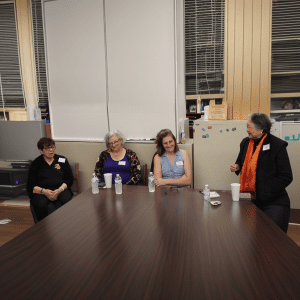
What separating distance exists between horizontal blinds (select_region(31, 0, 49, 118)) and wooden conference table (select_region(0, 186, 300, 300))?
9.56 feet

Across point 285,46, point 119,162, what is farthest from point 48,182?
point 285,46

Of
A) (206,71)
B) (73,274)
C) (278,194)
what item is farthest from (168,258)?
(206,71)

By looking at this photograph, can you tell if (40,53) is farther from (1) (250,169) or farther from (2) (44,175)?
(1) (250,169)

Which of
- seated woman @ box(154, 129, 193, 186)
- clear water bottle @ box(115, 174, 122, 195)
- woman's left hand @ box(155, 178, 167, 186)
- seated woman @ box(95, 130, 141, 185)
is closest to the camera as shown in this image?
clear water bottle @ box(115, 174, 122, 195)

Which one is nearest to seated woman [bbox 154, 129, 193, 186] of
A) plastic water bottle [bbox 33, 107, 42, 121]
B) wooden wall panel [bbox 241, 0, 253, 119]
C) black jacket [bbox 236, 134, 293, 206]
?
black jacket [bbox 236, 134, 293, 206]

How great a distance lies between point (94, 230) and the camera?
153cm

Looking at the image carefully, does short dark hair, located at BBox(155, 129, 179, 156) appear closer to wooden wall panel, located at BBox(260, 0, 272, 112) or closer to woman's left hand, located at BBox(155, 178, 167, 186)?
woman's left hand, located at BBox(155, 178, 167, 186)

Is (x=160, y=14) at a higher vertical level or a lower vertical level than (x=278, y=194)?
higher

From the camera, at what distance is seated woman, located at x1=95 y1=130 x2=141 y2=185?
9.65ft

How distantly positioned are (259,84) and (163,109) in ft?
4.08

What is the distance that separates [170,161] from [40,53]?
112 inches

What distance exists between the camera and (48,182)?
2951mm

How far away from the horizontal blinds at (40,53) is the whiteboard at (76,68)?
0.71m

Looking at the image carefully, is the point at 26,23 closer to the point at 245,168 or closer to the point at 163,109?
the point at 163,109
